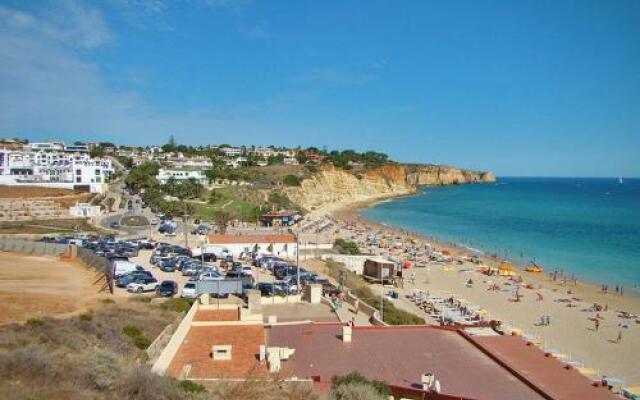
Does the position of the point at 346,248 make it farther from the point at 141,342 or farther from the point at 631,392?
the point at 141,342

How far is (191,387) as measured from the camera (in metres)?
9.74

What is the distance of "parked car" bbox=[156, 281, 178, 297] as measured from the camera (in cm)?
2447

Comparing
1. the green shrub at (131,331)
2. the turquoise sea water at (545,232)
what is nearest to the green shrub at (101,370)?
the green shrub at (131,331)

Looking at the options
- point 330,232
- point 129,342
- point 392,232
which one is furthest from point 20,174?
point 129,342

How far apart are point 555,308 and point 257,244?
1905 cm

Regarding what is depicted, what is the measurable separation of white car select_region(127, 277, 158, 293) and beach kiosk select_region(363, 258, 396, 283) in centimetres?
1409

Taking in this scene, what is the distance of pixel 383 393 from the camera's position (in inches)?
409

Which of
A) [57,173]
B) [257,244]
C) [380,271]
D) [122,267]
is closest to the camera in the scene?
[122,267]

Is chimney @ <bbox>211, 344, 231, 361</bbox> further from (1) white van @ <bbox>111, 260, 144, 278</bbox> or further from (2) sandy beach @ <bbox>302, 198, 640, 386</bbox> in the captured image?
(1) white van @ <bbox>111, 260, 144, 278</bbox>

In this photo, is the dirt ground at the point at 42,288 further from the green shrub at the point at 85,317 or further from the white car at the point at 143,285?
the white car at the point at 143,285

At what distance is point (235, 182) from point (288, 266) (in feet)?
195

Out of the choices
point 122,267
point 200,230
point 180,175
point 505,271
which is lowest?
point 505,271

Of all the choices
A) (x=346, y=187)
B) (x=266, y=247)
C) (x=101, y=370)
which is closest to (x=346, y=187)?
(x=346, y=187)

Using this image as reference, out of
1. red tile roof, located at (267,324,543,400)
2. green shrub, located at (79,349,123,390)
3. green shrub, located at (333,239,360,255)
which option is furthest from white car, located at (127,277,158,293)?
green shrub, located at (333,239,360,255)
